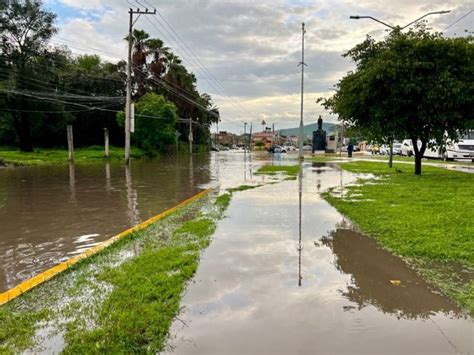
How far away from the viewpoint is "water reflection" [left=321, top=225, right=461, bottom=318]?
4.02m

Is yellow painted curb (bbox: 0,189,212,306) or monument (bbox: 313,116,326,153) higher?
monument (bbox: 313,116,326,153)

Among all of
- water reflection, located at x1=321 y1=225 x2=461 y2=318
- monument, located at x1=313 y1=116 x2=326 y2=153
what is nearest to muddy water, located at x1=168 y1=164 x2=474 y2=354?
water reflection, located at x1=321 y1=225 x2=461 y2=318

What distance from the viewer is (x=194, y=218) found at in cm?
879

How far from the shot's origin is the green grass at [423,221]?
537 cm

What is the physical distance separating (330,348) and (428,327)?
1002 mm

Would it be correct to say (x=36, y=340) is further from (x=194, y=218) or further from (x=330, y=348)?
(x=194, y=218)

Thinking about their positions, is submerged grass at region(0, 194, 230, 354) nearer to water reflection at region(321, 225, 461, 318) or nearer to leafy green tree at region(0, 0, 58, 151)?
water reflection at region(321, 225, 461, 318)

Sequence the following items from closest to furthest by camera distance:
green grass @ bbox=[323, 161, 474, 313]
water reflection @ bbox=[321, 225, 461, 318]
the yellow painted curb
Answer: water reflection @ bbox=[321, 225, 461, 318] < the yellow painted curb < green grass @ bbox=[323, 161, 474, 313]

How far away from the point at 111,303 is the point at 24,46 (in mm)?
43866

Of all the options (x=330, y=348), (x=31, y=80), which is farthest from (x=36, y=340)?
(x=31, y=80)

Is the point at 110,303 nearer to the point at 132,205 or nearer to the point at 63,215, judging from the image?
the point at 63,215

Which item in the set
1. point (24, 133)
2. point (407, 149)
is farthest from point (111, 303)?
point (407, 149)

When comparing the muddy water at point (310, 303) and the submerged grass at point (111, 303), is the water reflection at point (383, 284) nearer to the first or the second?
the muddy water at point (310, 303)

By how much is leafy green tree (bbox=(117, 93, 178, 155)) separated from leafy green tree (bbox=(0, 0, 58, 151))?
9.90 metres
